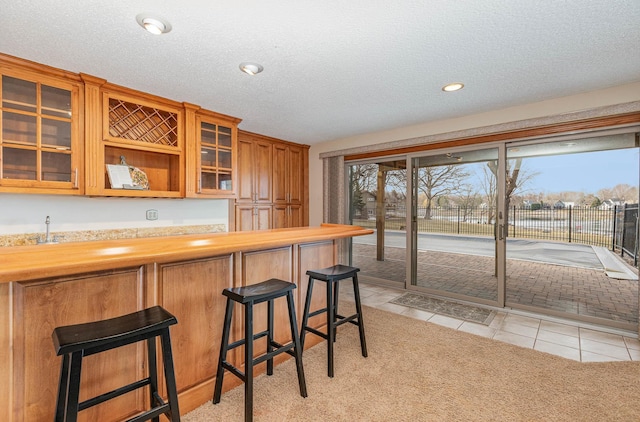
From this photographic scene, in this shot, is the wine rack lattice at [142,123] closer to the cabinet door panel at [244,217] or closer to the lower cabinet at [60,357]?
the cabinet door panel at [244,217]

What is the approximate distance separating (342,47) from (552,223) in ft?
10.5

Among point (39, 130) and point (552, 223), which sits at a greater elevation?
point (39, 130)

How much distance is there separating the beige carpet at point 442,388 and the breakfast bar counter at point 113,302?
1.27 feet

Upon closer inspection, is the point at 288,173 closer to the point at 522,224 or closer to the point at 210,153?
the point at 210,153

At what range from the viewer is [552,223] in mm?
3492

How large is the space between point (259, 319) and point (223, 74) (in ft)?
6.74

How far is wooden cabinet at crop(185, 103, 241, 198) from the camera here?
11.1 feet

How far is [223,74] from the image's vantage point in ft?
8.39

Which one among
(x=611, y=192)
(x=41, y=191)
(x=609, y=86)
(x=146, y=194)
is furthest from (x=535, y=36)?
(x=41, y=191)

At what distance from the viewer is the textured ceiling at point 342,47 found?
1721 mm

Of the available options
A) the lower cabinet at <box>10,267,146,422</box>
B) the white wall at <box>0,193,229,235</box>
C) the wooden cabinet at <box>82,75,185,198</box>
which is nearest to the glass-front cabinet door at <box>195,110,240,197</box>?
the wooden cabinet at <box>82,75,185,198</box>

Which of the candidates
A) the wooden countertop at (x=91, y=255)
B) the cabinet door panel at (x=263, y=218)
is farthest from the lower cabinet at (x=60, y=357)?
the cabinet door panel at (x=263, y=218)

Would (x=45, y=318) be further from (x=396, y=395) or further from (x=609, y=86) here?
(x=609, y=86)

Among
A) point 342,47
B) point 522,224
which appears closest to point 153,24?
point 342,47
